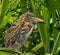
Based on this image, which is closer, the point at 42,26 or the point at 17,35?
the point at 17,35

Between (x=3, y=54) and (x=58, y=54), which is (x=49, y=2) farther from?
(x=3, y=54)

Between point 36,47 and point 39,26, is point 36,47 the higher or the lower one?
the lower one

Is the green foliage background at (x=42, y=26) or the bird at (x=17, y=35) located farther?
the green foliage background at (x=42, y=26)

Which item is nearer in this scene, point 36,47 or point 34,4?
point 36,47

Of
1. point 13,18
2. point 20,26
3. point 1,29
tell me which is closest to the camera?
point 20,26

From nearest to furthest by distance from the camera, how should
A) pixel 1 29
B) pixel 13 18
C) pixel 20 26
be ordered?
pixel 20 26 < pixel 1 29 < pixel 13 18

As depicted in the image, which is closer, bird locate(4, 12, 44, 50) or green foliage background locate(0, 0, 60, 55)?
bird locate(4, 12, 44, 50)

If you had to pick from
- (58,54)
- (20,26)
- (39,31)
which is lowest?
(58,54)

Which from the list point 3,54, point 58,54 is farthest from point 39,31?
point 3,54
